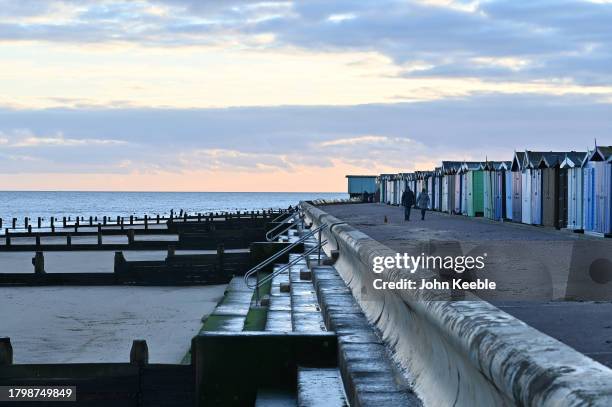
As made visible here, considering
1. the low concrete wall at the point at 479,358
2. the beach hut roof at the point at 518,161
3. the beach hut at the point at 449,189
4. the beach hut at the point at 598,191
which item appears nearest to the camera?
the low concrete wall at the point at 479,358

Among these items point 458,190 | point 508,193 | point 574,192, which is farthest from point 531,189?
point 458,190

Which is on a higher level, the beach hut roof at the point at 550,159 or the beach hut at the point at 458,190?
the beach hut roof at the point at 550,159

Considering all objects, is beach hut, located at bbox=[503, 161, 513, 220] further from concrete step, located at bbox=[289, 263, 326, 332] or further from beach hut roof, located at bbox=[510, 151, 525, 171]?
concrete step, located at bbox=[289, 263, 326, 332]

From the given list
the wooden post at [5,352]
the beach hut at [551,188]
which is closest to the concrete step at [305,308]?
the wooden post at [5,352]

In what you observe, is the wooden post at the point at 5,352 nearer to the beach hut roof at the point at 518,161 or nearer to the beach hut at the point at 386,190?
the beach hut roof at the point at 518,161

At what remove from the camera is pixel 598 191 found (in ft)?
84.9

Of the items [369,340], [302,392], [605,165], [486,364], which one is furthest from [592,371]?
[605,165]

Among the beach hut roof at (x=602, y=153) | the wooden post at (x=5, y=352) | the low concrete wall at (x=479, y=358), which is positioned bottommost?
the wooden post at (x=5, y=352)

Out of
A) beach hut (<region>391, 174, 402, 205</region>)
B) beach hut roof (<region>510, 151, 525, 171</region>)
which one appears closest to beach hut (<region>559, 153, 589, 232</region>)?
beach hut roof (<region>510, 151, 525, 171</region>)

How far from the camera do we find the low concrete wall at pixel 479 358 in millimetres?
2707

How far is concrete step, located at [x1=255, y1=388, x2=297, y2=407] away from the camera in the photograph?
23.0 ft

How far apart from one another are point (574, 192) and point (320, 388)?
2337cm

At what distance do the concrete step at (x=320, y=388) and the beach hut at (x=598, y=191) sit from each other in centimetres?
1957

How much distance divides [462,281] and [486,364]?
935cm
